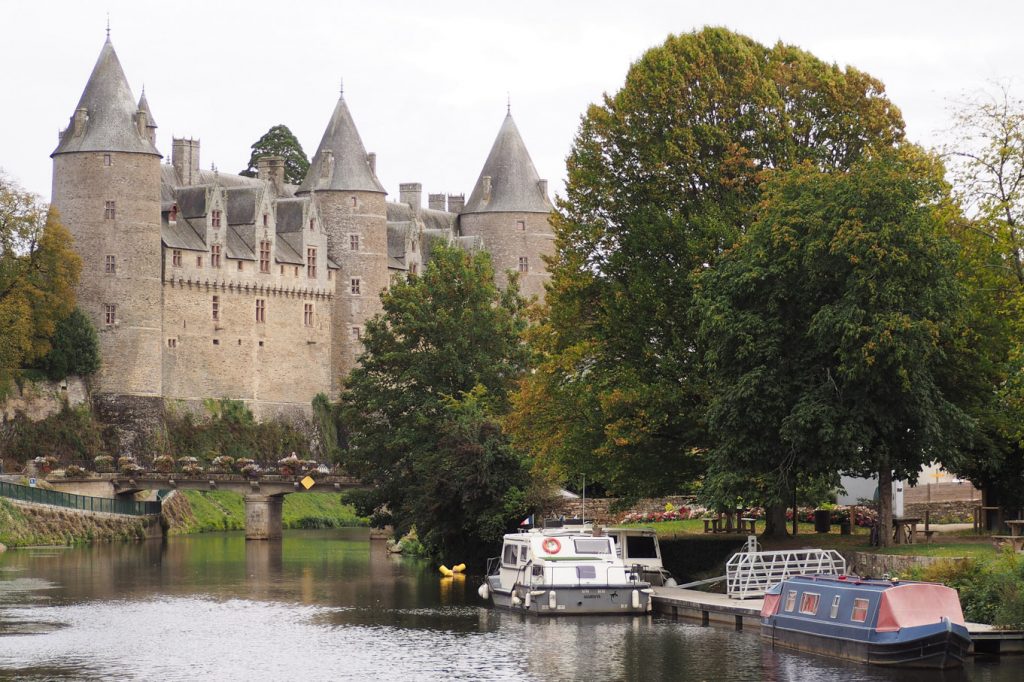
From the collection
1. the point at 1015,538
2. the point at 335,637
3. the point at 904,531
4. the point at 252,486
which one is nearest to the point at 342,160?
the point at 252,486

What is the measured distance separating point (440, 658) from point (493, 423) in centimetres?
1782

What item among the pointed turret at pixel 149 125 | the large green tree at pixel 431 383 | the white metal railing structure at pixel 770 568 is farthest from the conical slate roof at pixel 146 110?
the white metal railing structure at pixel 770 568

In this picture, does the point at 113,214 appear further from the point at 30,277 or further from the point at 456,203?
the point at 456,203

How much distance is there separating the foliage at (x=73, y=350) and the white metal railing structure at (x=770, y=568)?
4997 centimetres

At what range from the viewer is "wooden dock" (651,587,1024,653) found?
27.0 m

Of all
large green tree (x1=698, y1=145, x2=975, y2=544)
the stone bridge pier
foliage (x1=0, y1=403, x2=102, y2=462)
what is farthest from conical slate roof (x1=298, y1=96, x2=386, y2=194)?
large green tree (x1=698, y1=145, x2=975, y2=544)

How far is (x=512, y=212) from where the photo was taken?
97.6 metres

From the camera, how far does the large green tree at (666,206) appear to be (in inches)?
1437

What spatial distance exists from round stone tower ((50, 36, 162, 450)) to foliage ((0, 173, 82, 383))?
106 inches

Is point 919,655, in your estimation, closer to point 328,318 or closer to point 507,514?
point 507,514

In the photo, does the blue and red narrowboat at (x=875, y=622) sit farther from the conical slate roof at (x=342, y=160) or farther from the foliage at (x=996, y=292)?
the conical slate roof at (x=342, y=160)

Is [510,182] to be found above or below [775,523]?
above

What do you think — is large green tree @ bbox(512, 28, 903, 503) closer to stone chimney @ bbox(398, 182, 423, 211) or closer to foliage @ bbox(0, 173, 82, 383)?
foliage @ bbox(0, 173, 82, 383)

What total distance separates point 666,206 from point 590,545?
7078mm
